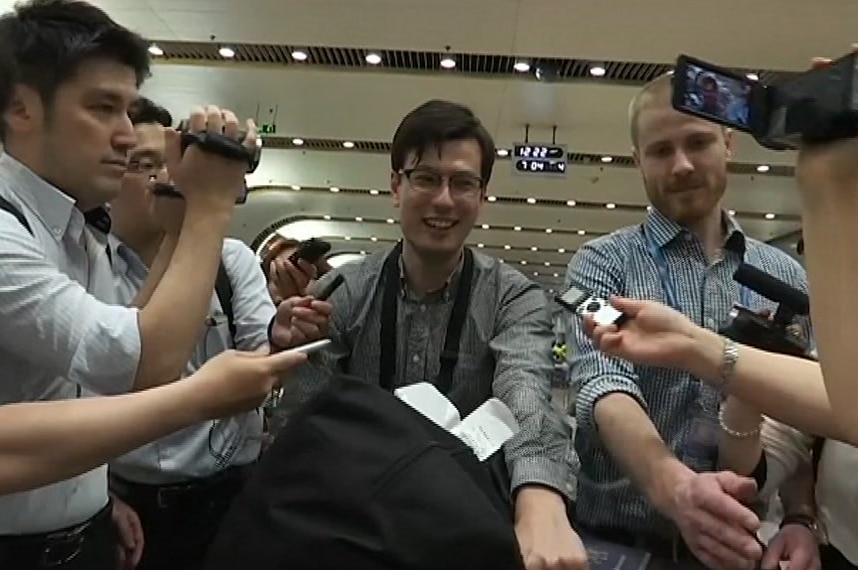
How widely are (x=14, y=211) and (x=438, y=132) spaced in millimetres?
844

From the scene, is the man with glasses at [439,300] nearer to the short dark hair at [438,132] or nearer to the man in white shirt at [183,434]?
the short dark hair at [438,132]

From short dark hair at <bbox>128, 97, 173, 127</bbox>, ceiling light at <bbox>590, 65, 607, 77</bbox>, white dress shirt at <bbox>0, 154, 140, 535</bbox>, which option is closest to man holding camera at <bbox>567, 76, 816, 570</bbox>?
white dress shirt at <bbox>0, 154, 140, 535</bbox>

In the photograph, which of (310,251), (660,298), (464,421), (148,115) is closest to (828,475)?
(660,298)

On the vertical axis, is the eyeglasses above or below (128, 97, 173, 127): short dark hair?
below

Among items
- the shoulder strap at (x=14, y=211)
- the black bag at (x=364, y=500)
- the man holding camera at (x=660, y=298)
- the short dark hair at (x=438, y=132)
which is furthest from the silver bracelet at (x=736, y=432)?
the shoulder strap at (x=14, y=211)

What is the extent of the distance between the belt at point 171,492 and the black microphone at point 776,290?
4.61 feet

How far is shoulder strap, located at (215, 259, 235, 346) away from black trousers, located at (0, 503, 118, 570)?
0.72 m

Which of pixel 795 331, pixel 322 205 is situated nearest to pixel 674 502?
pixel 795 331

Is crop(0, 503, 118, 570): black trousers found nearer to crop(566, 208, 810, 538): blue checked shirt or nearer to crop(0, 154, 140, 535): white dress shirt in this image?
crop(0, 154, 140, 535): white dress shirt

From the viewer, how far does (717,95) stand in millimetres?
1094

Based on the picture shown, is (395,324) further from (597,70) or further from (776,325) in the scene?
(597,70)

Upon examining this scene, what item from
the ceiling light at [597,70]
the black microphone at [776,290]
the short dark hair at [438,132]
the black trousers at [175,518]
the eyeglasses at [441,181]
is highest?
the ceiling light at [597,70]

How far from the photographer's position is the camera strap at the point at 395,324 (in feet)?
5.42

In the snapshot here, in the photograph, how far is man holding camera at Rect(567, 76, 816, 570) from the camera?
4.98 feet
